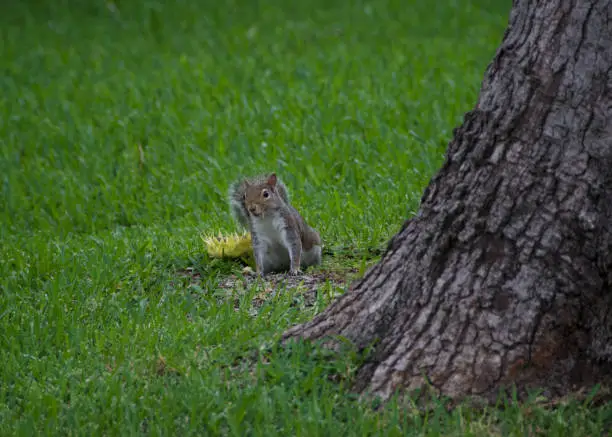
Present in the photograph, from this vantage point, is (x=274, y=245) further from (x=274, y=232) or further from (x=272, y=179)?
(x=272, y=179)

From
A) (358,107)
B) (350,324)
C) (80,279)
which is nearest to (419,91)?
(358,107)

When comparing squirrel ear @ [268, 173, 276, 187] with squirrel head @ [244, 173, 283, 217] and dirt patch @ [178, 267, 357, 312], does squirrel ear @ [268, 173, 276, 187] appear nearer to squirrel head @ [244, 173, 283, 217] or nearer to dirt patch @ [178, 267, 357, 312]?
squirrel head @ [244, 173, 283, 217]

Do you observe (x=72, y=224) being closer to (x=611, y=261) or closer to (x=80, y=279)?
(x=80, y=279)

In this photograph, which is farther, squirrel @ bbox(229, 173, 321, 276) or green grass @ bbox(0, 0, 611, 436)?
squirrel @ bbox(229, 173, 321, 276)

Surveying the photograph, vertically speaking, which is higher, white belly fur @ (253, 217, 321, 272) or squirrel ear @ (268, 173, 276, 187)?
squirrel ear @ (268, 173, 276, 187)

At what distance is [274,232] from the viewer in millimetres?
6223

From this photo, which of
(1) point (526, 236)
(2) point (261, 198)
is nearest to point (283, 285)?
(2) point (261, 198)

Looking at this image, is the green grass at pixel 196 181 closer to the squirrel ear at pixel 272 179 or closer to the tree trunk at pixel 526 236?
the tree trunk at pixel 526 236

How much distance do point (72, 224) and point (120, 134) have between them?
1952 millimetres

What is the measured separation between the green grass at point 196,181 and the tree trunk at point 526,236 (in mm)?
214

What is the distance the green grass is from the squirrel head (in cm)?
46

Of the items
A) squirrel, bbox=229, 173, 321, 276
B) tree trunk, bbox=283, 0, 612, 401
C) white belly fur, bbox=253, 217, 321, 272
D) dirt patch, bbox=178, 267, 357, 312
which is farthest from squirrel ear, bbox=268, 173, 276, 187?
tree trunk, bbox=283, 0, 612, 401

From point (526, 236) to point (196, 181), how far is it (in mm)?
5439

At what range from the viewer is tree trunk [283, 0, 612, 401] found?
3.88 m
